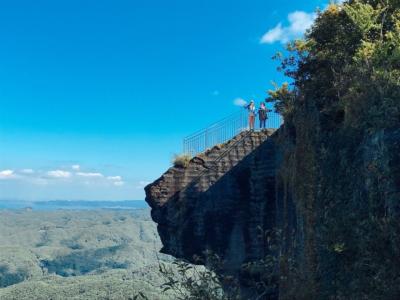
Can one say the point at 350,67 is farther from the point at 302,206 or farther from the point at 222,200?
the point at 222,200

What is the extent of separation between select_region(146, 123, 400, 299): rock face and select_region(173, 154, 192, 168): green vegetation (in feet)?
0.54

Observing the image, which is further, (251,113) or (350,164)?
(251,113)

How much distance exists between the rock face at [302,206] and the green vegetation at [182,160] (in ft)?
0.54

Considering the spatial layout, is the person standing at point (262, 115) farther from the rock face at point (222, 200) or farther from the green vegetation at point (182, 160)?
the green vegetation at point (182, 160)

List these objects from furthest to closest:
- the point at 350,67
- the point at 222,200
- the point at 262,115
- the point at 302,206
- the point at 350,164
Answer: the point at 262,115 < the point at 222,200 < the point at 350,67 < the point at 302,206 < the point at 350,164

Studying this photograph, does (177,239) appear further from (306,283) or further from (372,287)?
(372,287)

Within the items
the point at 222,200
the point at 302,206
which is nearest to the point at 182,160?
the point at 222,200

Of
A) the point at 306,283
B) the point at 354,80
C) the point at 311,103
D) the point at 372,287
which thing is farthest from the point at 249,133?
the point at 372,287

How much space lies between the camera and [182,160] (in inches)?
724

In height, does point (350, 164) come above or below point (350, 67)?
below

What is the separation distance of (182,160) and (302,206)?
7641mm

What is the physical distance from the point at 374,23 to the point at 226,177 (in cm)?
746

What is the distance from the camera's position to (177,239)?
1811 centimetres

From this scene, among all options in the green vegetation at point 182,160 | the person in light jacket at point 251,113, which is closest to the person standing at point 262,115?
the person in light jacket at point 251,113
